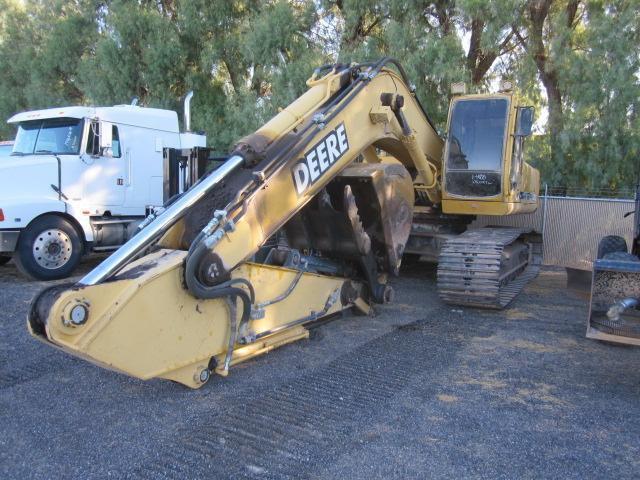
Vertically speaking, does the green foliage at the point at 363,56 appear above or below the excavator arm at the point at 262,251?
above

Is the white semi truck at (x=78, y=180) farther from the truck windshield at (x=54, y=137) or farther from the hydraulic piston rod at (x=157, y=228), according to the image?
the hydraulic piston rod at (x=157, y=228)

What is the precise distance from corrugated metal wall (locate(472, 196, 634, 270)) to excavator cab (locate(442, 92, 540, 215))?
9.75 ft

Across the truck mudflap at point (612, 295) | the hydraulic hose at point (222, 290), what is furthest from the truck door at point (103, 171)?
the truck mudflap at point (612, 295)

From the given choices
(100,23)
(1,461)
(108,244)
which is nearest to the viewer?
(1,461)

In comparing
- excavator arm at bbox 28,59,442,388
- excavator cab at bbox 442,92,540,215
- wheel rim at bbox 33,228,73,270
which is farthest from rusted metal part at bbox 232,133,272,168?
wheel rim at bbox 33,228,73,270

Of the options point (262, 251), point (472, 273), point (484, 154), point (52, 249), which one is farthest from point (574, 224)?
point (52, 249)

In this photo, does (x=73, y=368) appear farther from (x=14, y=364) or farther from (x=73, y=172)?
(x=73, y=172)

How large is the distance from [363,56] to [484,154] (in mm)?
6970

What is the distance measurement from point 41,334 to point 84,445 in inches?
28.5

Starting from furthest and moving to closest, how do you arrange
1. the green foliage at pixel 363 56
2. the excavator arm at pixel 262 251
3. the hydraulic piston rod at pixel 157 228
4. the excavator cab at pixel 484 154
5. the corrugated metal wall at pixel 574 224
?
the green foliage at pixel 363 56
the corrugated metal wall at pixel 574 224
the excavator cab at pixel 484 154
the hydraulic piston rod at pixel 157 228
the excavator arm at pixel 262 251

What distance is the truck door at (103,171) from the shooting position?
29.6 feet

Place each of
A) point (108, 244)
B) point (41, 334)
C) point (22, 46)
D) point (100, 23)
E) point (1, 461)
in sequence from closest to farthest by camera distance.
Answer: point (1, 461) < point (41, 334) < point (108, 244) < point (100, 23) < point (22, 46)

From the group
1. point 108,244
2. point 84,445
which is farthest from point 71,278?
point 84,445

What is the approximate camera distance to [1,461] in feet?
10.6
